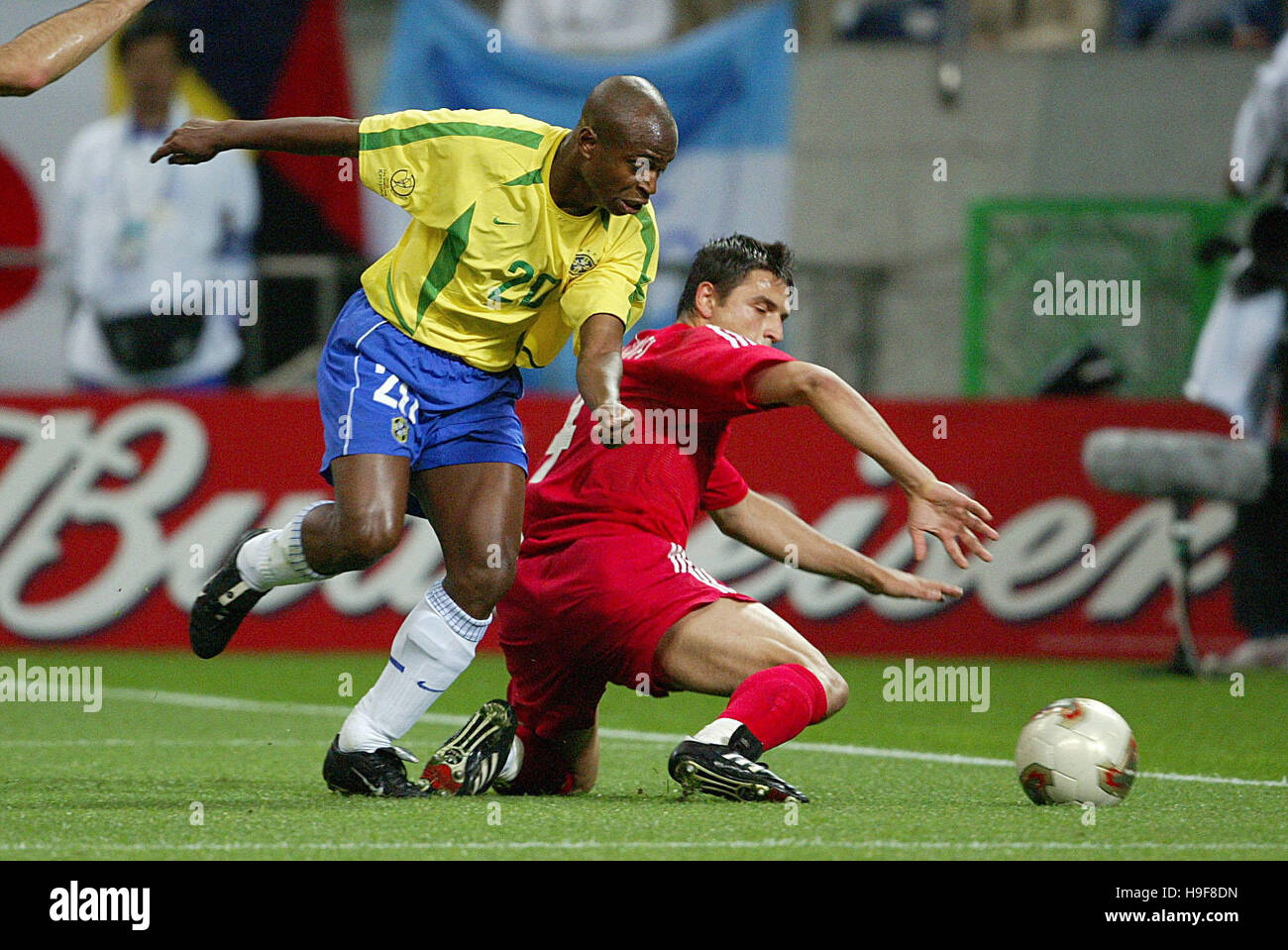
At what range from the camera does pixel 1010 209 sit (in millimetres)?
12242

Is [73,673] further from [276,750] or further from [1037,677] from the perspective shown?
[1037,677]

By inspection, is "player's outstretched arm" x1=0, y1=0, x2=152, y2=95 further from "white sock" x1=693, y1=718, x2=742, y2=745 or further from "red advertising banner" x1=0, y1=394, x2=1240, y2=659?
"red advertising banner" x1=0, y1=394, x2=1240, y2=659

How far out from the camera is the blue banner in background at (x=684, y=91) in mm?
12195

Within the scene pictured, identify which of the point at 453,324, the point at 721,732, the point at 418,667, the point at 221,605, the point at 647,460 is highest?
the point at 453,324

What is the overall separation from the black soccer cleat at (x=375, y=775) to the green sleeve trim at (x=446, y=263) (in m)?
1.15

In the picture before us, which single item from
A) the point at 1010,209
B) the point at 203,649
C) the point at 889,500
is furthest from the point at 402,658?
the point at 1010,209

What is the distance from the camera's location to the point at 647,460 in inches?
209

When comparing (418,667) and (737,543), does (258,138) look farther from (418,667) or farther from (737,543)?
(737,543)

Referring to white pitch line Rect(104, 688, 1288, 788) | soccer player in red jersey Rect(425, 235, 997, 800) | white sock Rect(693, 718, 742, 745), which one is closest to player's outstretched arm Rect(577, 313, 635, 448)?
soccer player in red jersey Rect(425, 235, 997, 800)

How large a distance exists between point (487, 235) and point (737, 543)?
5.26m

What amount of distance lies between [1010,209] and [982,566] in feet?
9.48

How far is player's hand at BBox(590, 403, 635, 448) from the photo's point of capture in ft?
14.9

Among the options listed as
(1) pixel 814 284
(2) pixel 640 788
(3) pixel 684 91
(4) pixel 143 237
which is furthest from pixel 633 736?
(3) pixel 684 91

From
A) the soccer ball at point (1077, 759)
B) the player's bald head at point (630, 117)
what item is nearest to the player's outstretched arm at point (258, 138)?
the player's bald head at point (630, 117)
